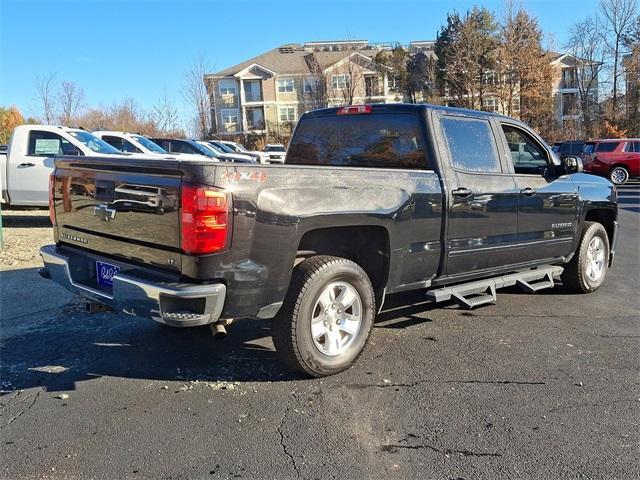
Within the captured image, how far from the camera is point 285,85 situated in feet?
199

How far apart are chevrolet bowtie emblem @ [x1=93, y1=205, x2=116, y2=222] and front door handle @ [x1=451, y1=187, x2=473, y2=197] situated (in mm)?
2658

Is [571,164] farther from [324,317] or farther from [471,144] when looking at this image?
[324,317]

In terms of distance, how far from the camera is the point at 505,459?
9.53 feet

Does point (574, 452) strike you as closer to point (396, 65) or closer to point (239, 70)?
point (396, 65)

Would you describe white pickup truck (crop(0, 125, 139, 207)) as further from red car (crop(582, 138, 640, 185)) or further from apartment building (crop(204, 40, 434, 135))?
apartment building (crop(204, 40, 434, 135))

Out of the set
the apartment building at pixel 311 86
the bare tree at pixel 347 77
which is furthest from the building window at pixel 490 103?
the bare tree at pixel 347 77

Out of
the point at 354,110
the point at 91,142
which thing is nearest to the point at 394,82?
the point at 91,142

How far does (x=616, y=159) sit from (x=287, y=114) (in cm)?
4393

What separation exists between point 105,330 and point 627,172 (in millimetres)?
21601

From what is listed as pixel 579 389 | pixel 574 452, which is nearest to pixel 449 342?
pixel 579 389

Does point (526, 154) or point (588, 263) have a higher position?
point (526, 154)

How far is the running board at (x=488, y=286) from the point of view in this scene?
471 cm

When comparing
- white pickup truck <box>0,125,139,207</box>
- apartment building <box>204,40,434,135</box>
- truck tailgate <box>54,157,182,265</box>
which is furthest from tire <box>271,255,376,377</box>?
apartment building <box>204,40,434,135</box>

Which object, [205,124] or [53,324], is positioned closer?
[53,324]
